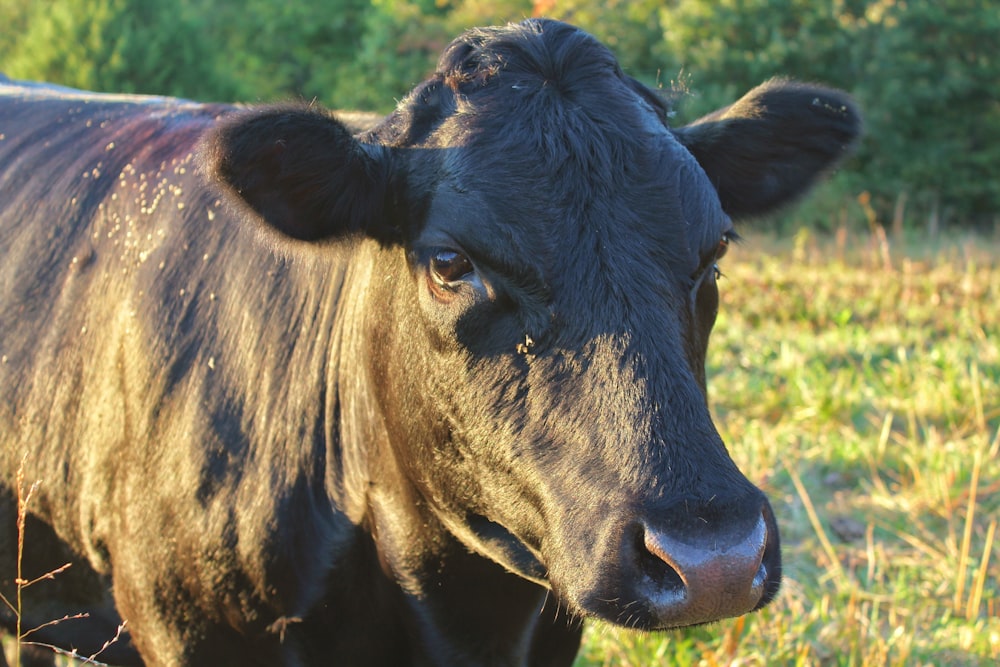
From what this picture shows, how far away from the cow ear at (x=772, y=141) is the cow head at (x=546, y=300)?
2cm

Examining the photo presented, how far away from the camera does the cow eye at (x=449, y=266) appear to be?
2.16 m

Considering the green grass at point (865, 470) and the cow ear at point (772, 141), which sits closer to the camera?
the cow ear at point (772, 141)

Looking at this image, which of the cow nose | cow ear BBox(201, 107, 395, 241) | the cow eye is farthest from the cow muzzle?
cow ear BBox(201, 107, 395, 241)

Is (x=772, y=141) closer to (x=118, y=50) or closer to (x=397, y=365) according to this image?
(x=397, y=365)

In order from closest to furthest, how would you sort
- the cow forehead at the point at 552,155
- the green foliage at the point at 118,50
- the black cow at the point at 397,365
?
the black cow at the point at 397,365 → the cow forehead at the point at 552,155 → the green foliage at the point at 118,50

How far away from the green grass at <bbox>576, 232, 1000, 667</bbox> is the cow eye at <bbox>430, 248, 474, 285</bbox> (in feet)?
2.66

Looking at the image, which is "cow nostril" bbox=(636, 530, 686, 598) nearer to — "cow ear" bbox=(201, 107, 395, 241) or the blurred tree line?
"cow ear" bbox=(201, 107, 395, 241)

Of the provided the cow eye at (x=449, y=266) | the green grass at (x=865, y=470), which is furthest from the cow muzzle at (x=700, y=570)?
the cow eye at (x=449, y=266)

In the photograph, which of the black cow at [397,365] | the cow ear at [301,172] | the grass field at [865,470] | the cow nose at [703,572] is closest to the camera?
the cow nose at [703,572]

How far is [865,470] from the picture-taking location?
5.63 metres

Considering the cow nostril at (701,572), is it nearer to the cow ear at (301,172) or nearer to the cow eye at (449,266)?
the cow eye at (449,266)

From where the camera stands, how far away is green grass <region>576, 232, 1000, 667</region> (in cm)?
380

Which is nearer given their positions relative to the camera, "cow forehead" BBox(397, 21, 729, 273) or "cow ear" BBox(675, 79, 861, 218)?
"cow forehead" BBox(397, 21, 729, 273)

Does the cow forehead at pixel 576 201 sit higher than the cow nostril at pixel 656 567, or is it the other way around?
the cow forehead at pixel 576 201
